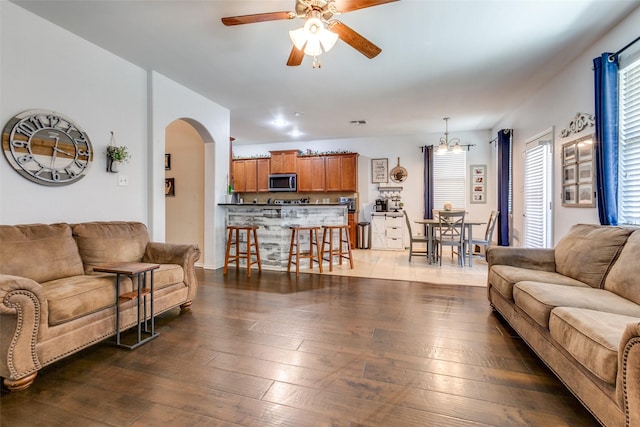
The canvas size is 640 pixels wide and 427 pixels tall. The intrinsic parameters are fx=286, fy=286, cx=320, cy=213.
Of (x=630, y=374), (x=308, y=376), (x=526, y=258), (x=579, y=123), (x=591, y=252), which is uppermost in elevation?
(x=579, y=123)

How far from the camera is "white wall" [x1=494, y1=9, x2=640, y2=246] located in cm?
261

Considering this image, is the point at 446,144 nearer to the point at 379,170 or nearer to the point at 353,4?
the point at 379,170

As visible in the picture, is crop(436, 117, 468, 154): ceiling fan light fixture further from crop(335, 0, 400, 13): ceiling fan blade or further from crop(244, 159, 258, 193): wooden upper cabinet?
crop(244, 159, 258, 193): wooden upper cabinet

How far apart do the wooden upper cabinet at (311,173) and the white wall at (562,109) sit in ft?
13.2

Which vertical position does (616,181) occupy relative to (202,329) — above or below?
above

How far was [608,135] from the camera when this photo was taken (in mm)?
2463

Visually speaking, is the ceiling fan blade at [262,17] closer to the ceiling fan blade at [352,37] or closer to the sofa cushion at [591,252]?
the ceiling fan blade at [352,37]

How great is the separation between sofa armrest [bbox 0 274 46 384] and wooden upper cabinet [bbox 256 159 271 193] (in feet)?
19.6

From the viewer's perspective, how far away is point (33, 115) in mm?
2432

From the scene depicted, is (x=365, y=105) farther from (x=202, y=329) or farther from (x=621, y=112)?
(x=202, y=329)

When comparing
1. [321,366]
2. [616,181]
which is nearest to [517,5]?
[616,181]

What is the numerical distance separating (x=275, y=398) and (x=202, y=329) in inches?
45.3

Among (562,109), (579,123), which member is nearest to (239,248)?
(579,123)

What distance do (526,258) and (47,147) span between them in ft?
14.8
